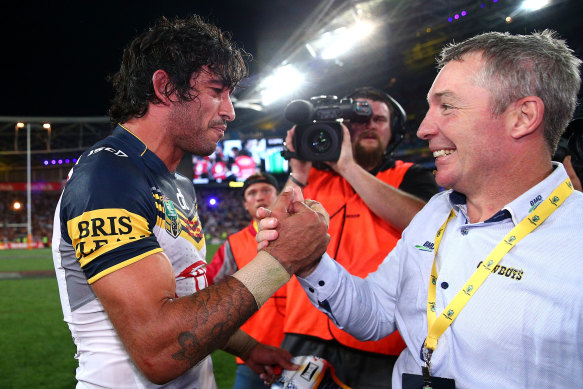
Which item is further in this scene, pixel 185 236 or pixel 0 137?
pixel 0 137

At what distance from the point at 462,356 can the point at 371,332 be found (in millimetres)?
464

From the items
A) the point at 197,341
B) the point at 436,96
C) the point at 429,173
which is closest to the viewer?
the point at 197,341

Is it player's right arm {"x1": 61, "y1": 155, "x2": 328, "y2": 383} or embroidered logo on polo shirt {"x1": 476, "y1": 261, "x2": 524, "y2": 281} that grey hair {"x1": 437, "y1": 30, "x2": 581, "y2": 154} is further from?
player's right arm {"x1": 61, "y1": 155, "x2": 328, "y2": 383}

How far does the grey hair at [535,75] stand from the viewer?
1.52 metres

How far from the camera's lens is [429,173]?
271cm

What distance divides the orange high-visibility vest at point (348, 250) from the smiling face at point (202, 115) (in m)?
0.85

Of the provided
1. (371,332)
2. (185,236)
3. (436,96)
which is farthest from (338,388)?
(436,96)

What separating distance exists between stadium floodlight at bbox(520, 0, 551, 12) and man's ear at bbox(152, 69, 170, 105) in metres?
12.2

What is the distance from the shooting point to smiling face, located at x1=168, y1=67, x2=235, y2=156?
1.93 metres

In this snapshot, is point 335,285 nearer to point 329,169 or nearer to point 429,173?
point 329,169

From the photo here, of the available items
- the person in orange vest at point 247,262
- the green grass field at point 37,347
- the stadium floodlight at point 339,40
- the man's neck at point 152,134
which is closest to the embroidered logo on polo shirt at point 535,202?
the man's neck at point 152,134

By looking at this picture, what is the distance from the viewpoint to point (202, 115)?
6.41 feet

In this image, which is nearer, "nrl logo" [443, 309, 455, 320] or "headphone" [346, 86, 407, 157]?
"nrl logo" [443, 309, 455, 320]

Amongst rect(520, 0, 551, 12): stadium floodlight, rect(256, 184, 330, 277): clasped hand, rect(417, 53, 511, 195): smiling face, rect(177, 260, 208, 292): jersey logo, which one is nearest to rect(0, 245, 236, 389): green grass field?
rect(177, 260, 208, 292): jersey logo
